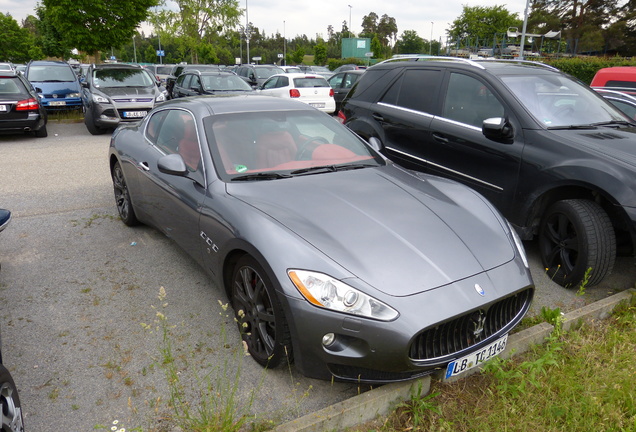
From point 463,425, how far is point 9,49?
7624cm

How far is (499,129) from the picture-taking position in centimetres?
435

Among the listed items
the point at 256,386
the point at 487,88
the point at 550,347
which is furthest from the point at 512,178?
the point at 256,386

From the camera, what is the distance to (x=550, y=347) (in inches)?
120

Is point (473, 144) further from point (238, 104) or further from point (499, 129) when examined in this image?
point (238, 104)

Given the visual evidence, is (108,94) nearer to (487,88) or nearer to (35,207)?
(35,207)

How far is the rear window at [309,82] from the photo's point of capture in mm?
14625

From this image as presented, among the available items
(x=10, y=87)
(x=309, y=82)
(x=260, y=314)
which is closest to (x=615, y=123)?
(x=260, y=314)

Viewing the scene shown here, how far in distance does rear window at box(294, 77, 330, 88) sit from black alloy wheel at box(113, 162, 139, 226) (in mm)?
9813

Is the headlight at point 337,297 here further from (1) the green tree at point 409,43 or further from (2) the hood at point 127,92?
(1) the green tree at point 409,43

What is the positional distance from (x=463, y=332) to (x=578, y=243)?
194 centimetres

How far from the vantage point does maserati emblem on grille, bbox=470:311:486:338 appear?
8.23 ft

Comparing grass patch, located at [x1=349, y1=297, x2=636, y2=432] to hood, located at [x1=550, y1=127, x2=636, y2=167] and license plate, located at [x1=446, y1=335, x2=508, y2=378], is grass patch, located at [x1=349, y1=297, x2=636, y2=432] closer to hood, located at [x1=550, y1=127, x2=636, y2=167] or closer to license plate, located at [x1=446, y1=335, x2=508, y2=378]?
license plate, located at [x1=446, y1=335, x2=508, y2=378]

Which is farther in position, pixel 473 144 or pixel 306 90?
pixel 306 90

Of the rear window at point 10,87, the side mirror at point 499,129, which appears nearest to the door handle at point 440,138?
the side mirror at point 499,129
